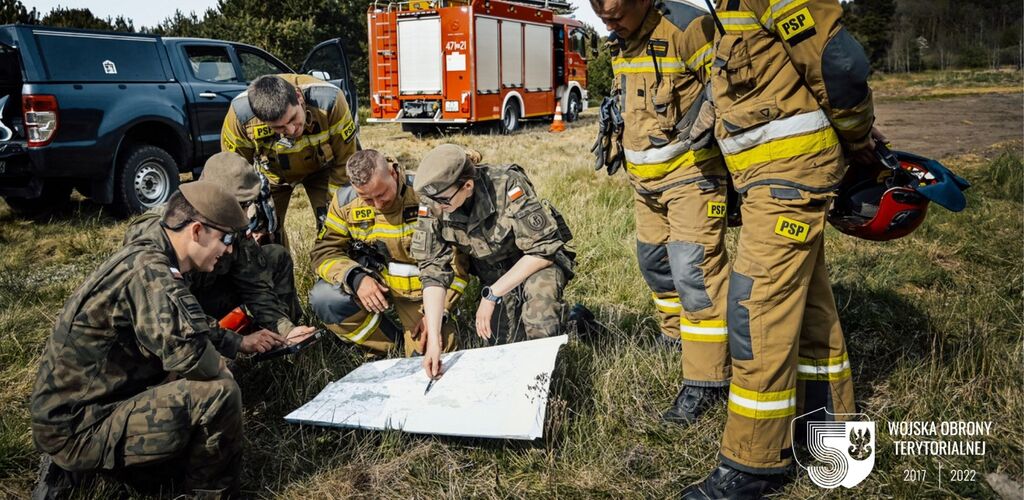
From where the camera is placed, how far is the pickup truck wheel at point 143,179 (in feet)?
23.0

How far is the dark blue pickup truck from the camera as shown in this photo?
6293 millimetres

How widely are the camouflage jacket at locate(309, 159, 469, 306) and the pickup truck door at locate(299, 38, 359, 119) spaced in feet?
9.63

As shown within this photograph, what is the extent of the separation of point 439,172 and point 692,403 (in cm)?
142

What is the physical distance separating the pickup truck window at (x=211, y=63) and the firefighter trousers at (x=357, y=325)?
212 inches

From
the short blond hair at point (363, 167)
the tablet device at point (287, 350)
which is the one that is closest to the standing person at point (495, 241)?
the short blond hair at point (363, 167)

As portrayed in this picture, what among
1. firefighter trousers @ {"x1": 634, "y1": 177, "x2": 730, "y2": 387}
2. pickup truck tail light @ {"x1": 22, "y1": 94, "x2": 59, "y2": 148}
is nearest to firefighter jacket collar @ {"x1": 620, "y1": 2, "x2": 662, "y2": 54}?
firefighter trousers @ {"x1": 634, "y1": 177, "x2": 730, "y2": 387}

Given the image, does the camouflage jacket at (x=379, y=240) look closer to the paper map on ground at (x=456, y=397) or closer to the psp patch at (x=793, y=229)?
the paper map on ground at (x=456, y=397)

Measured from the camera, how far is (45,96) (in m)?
6.23

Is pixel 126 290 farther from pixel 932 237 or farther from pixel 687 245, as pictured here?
pixel 932 237

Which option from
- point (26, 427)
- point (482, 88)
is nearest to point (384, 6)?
point (482, 88)

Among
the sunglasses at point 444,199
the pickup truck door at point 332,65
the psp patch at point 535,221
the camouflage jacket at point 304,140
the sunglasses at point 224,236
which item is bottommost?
the psp patch at point 535,221

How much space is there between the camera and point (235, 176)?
3.64m

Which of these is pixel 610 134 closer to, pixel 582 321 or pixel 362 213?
pixel 582 321

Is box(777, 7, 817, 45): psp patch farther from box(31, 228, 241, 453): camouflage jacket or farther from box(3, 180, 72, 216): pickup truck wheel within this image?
box(3, 180, 72, 216): pickup truck wheel
